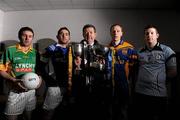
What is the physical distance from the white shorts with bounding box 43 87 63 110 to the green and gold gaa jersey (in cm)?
29

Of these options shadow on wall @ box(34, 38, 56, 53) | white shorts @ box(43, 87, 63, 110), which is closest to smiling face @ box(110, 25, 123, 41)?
white shorts @ box(43, 87, 63, 110)

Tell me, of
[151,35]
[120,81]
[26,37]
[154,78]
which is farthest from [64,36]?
[154,78]

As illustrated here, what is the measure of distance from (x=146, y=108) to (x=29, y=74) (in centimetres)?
113

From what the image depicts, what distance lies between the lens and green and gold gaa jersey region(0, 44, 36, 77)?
1.96 metres

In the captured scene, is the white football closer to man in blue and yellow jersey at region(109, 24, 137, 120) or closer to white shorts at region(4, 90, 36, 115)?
white shorts at region(4, 90, 36, 115)

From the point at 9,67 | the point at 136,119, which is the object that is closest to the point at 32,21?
the point at 9,67

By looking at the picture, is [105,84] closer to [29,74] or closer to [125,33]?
[29,74]

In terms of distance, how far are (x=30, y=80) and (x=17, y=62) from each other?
25 cm

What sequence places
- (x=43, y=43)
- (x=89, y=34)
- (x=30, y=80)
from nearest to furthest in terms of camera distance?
(x=30, y=80) < (x=89, y=34) < (x=43, y=43)

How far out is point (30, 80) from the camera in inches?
72.9

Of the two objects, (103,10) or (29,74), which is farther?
(103,10)

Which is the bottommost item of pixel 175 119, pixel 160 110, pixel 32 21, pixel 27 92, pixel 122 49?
pixel 175 119

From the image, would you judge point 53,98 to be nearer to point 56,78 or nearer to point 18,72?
point 56,78

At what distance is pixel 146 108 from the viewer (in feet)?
6.32
